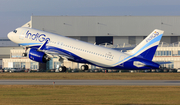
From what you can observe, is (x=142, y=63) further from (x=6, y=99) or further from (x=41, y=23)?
(x=41, y=23)

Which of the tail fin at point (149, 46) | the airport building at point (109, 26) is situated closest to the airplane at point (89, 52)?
the tail fin at point (149, 46)

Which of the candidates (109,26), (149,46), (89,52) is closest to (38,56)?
(89,52)

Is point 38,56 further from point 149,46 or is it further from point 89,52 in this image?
point 149,46

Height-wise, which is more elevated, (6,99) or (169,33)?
(169,33)

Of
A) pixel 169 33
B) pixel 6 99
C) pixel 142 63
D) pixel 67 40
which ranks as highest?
pixel 169 33

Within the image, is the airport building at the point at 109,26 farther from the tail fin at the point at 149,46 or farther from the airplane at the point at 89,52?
the tail fin at the point at 149,46

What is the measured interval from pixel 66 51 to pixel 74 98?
2371 cm

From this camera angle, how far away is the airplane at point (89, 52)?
Answer: 55.5 m

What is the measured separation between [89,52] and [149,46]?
1068cm

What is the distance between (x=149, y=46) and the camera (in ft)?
182

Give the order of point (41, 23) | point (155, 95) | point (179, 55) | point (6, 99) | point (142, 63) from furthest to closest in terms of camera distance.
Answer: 1. point (41, 23)
2. point (179, 55)
3. point (142, 63)
4. point (155, 95)
5. point (6, 99)

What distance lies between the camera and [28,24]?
140375mm

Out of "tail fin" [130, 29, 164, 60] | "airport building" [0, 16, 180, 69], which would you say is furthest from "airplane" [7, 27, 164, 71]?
"airport building" [0, 16, 180, 69]

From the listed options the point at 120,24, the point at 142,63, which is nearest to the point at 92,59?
the point at 142,63
